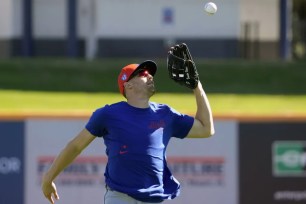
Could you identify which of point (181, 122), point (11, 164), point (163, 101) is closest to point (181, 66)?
point (181, 122)

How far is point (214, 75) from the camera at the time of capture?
22906 millimetres

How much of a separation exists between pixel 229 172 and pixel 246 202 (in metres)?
0.39

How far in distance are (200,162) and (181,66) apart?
4.27 m

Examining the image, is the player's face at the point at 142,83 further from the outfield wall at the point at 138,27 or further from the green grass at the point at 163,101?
the outfield wall at the point at 138,27

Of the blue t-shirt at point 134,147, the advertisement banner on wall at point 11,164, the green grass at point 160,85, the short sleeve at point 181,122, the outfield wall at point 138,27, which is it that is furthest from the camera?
the outfield wall at point 138,27

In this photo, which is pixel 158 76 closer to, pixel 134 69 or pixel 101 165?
pixel 101 165

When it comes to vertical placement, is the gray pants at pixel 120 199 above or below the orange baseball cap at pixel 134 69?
below

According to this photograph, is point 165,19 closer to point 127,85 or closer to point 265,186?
point 265,186

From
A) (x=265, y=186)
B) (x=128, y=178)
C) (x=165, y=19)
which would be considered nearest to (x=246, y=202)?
(x=265, y=186)

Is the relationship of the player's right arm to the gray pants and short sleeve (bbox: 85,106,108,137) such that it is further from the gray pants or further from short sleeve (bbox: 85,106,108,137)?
the gray pants

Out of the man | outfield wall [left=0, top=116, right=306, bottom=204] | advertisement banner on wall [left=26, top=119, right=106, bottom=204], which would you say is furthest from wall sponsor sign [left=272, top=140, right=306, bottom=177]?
the man

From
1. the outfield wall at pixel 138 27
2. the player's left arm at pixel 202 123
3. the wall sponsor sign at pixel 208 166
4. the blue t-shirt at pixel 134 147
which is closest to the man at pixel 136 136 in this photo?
the blue t-shirt at pixel 134 147

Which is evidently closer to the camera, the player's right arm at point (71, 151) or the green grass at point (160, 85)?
the player's right arm at point (71, 151)

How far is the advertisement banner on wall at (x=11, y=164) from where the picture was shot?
979cm
